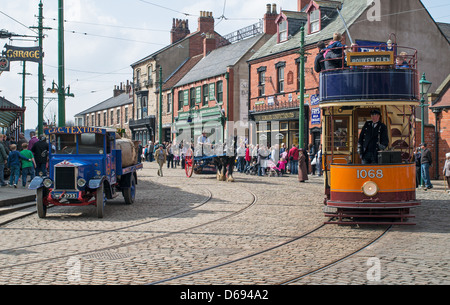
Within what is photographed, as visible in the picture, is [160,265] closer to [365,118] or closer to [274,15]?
[365,118]

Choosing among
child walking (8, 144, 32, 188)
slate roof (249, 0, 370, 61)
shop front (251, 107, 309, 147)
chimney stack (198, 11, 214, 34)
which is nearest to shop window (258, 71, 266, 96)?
slate roof (249, 0, 370, 61)

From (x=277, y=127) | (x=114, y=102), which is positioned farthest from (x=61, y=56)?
(x=114, y=102)

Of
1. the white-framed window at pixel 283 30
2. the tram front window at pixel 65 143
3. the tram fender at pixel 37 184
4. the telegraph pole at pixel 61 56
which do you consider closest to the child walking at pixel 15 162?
the telegraph pole at pixel 61 56

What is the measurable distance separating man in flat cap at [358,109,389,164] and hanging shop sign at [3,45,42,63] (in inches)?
540

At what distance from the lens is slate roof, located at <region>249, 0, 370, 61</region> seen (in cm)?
2972

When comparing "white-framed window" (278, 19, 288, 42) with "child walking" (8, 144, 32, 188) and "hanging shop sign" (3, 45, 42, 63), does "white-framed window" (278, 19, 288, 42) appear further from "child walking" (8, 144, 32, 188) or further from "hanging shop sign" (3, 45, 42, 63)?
"child walking" (8, 144, 32, 188)

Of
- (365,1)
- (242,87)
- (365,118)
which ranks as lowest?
(365,118)

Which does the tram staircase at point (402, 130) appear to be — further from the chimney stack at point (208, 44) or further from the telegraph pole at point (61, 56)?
the chimney stack at point (208, 44)

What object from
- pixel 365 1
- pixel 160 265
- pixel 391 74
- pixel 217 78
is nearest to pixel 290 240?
pixel 160 265

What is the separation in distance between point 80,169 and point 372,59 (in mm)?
6721

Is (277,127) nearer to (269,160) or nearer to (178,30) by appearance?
(269,160)

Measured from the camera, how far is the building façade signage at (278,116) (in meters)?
32.1

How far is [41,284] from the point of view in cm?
613
